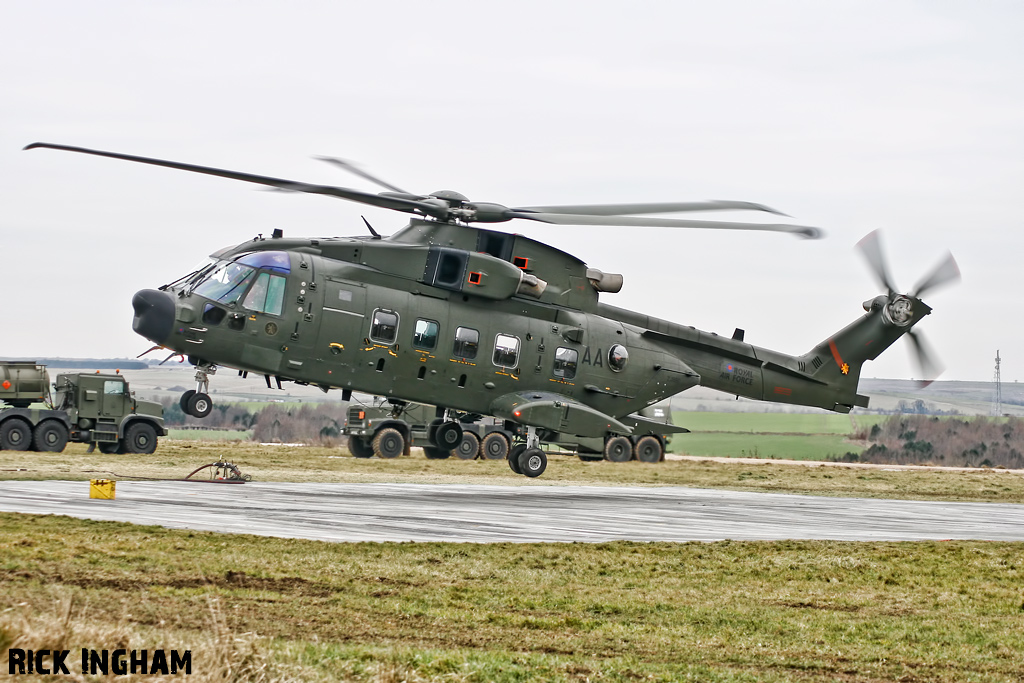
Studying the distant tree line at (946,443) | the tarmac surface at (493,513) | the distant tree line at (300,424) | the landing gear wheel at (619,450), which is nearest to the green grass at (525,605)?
the tarmac surface at (493,513)

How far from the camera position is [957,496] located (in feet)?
92.0

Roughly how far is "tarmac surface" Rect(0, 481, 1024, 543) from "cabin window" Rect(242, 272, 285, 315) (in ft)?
10.7

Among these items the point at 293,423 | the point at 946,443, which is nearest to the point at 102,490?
the point at 946,443

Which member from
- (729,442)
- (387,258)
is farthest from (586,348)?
(729,442)

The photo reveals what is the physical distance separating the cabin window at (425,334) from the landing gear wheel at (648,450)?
1878 cm

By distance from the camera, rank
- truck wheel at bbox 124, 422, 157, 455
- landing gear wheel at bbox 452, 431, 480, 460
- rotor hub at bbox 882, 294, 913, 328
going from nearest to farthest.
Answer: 1. rotor hub at bbox 882, 294, 913, 328
2. truck wheel at bbox 124, 422, 157, 455
3. landing gear wheel at bbox 452, 431, 480, 460

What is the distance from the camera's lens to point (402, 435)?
124 feet

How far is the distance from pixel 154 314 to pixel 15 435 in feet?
46.9

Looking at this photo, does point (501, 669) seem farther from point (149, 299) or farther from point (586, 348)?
point (586, 348)

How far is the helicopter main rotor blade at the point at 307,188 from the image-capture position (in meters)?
17.1

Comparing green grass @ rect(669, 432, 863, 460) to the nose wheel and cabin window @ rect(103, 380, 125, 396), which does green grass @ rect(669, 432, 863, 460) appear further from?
the nose wheel

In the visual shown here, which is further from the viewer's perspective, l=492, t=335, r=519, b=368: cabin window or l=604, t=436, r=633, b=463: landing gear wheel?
l=604, t=436, r=633, b=463: landing gear wheel

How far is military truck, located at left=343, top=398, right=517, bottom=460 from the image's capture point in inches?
1479

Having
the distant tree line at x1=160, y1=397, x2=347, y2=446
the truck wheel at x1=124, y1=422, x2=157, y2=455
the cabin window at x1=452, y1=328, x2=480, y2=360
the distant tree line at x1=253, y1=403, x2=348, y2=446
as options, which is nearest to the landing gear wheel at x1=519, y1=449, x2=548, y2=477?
the cabin window at x1=452, y1=328, x2=480, y2=360
